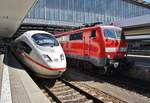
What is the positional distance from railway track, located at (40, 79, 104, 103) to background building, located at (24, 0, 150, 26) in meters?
37.6

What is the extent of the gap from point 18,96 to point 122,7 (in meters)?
62.2

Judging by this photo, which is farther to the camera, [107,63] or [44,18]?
[44,18]

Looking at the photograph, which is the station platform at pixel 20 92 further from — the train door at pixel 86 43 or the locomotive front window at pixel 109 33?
the train door at pixel 86 43

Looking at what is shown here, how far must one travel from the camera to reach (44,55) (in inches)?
492

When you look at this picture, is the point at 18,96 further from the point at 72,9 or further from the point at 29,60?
the point at 72,9

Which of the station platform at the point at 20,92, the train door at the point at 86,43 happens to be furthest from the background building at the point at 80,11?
the station platform at the point at 20,92

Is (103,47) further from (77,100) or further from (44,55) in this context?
(77,100)

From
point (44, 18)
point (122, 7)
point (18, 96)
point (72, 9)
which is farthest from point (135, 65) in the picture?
point (122, 7)

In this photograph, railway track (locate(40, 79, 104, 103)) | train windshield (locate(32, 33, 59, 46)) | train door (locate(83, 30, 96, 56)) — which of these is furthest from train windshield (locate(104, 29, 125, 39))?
railway track (locate(40, 79, 104, 103))

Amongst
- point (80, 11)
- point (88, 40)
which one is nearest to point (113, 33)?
point (88, 40)

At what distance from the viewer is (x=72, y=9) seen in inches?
2245

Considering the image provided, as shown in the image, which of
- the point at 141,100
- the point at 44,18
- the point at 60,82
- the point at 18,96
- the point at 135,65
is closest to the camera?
the point at 18,96

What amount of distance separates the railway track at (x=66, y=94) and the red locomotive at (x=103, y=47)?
9.77 ft

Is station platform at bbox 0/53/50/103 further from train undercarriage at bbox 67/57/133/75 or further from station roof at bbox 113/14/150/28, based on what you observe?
station roof at bbox 113/14/150/28
